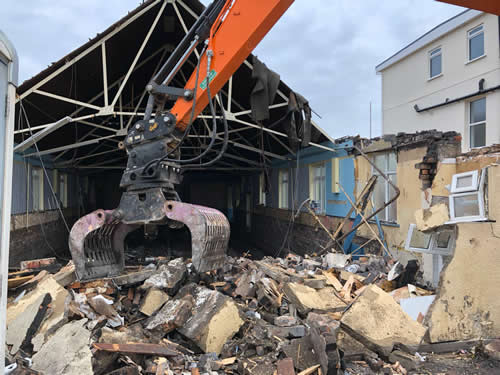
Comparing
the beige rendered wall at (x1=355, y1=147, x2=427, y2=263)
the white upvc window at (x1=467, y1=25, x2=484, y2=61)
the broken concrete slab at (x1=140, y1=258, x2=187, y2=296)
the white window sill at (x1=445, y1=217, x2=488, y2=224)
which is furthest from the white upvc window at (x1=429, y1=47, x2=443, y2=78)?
the broken concrete slab at (x1=140, y1=258, x2=187, y2=296)

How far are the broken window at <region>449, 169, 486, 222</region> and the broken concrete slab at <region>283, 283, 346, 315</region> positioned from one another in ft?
6.29

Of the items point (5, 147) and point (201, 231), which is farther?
point (201, 231)

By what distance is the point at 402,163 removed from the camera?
287 inches

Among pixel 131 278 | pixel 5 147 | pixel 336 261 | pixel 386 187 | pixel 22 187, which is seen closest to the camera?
pixel 5 147

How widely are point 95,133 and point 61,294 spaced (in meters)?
10.0

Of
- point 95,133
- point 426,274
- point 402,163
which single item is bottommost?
point 426,274

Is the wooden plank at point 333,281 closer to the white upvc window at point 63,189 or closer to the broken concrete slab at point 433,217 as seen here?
the broken concrete slab at point 433,217

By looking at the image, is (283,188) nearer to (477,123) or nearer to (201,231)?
(477,123)

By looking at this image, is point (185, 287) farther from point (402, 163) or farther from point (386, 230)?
point (386, 230)

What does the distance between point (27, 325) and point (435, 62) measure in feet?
54.9

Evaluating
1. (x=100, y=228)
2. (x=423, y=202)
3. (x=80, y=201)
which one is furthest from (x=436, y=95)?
(x=80, y=201)

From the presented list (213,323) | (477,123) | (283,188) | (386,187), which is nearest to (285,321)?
(213,323)

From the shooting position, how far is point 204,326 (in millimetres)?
4016

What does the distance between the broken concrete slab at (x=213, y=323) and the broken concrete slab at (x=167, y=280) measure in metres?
0.48
